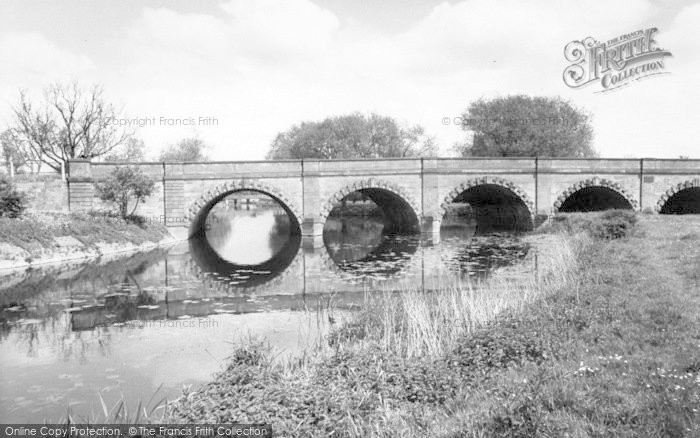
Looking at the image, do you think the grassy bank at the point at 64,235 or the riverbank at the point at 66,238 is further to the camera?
the grassy bank at the point at 64,235

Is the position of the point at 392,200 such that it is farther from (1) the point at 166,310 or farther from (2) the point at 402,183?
(1) the point at 166,310

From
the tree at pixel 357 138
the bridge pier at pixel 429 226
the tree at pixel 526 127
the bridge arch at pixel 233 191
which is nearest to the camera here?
the bridge arch at pixel 233 191

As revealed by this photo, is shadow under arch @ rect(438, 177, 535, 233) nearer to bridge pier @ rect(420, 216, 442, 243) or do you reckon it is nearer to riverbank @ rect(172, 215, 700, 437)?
bridge pier @ rect(420, 216, 442, 243)

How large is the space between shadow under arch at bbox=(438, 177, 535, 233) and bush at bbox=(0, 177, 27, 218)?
889 inches

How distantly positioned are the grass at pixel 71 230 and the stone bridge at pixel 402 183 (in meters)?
2.58

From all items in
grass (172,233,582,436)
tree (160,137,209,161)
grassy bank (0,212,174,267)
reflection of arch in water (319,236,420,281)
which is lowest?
reflection of arch in water (319,236,420,281)

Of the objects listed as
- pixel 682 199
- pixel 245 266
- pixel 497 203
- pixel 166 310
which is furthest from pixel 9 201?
pixel 682 199

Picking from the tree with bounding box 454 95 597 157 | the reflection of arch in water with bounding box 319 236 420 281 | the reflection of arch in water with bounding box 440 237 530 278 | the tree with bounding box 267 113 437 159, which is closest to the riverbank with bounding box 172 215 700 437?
the reflection of arch in water with bounding box 319 236 420 281

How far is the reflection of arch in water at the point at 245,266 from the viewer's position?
709 inches

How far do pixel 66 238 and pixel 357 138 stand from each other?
4375cm

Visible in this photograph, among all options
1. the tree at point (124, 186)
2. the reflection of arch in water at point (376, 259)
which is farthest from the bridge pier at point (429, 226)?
the tree at point (124, 186)

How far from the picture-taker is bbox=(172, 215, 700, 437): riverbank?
5.16 metres

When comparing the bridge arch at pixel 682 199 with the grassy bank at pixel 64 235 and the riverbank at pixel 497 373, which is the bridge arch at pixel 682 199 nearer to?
the riverbank at pixel 497 373

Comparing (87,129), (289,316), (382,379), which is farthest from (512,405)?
(87,129)
